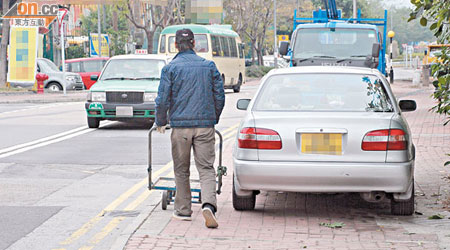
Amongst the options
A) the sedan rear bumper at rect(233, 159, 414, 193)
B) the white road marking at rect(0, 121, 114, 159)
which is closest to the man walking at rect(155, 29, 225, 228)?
the sedan rear bumper at rect(233, 159, 414, 193)

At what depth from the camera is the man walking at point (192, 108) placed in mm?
7246

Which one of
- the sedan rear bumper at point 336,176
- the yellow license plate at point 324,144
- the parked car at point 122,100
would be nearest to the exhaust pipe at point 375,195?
the sedan rear bumper at point 336,176

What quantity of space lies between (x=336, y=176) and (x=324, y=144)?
0.31 meters

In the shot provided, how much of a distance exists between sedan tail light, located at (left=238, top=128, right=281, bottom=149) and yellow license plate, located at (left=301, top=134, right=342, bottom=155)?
0.29 meters

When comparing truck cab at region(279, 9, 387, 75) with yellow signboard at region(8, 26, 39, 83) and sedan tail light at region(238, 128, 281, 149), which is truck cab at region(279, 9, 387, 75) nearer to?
sedan tail light at region(238, 128, 281, 149)

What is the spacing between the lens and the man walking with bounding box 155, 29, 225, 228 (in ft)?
23.8

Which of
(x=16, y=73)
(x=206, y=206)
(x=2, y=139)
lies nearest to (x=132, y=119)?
(x=2, y=139)

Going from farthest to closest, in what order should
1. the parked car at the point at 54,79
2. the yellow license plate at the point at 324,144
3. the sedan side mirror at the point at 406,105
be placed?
the parked car at the point at 54,79
the sedan side mirror at the point at 406,105
the yellow license plate at the point at 324,144

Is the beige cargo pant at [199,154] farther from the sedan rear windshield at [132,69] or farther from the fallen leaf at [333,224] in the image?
the sedan rear windshield at [132,69]

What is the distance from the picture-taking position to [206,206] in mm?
7273

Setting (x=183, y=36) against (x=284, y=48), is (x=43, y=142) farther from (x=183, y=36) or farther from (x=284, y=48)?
(x=183, y=36)

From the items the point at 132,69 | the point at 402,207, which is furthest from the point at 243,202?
the point at 132,69

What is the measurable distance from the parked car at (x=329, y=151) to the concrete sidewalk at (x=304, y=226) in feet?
1.05

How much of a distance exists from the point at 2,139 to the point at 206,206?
931cm
